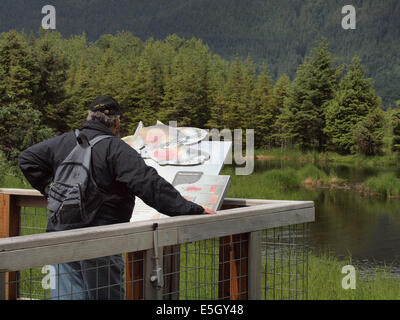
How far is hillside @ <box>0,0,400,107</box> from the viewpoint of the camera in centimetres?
11506

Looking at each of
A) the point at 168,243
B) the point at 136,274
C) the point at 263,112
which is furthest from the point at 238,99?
the point at 168,243

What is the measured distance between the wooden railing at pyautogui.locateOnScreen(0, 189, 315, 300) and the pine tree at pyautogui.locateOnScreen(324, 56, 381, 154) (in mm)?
34530

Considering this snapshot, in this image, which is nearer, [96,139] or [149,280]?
[149,280]

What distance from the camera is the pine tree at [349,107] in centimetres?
3697

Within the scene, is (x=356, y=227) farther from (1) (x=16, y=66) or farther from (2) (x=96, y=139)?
(1) (x=16, y=66)

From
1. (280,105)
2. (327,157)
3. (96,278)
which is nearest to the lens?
(96,278)

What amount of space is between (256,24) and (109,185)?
141701 millimetres

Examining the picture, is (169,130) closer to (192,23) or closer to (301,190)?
(301,190)

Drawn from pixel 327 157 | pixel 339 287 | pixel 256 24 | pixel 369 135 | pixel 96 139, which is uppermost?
pixel 256 24

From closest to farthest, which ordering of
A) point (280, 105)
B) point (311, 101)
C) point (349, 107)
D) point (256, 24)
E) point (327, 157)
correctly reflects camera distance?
point (327, 157)
point (349, 107)
point (311, 101)
point (280, 105)
point (256, 24)

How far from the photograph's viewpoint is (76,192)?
2482 mm
